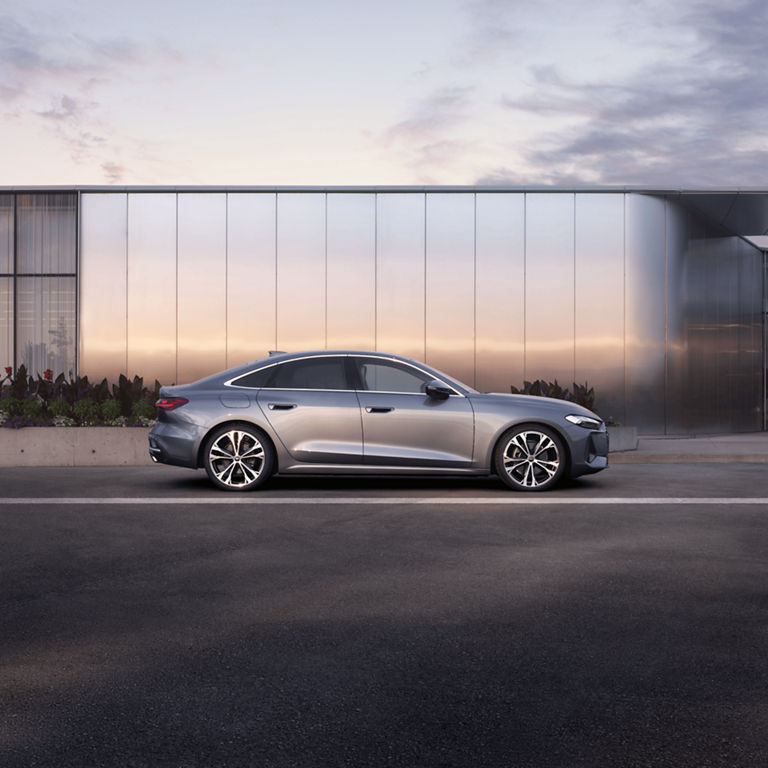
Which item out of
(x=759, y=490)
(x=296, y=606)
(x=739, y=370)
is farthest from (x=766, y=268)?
(x=296, y=606)

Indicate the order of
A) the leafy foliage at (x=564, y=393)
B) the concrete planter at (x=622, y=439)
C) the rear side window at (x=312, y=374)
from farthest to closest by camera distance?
the leafy foliage at (x=564, y=393)
the concrete planter at (x=622, y=439)
the rear side window at (x=312, y=374)

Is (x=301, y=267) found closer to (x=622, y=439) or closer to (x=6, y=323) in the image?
(x=6, y=323)

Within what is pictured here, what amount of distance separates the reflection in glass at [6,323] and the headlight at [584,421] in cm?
1415

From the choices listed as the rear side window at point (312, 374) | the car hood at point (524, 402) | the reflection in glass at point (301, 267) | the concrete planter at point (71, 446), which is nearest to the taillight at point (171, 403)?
the rear side window at point (312, 374)

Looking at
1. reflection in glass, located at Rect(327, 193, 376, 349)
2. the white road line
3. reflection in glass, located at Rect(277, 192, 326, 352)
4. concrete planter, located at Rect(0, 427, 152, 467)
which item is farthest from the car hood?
reflection in glass, located at Rect(277, 192, 326, 352)

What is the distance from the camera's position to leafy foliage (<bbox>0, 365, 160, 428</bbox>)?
595 inches

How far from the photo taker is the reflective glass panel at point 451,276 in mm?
19828

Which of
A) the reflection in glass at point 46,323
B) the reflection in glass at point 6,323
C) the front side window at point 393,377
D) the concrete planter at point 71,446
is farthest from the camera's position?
the reflection in glass at point 6,323

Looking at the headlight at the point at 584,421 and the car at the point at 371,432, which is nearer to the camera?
the car at the point at 371,432

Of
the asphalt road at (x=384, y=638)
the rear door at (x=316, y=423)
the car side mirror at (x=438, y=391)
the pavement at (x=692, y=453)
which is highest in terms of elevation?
the car side mirror at (x=438, y=391)

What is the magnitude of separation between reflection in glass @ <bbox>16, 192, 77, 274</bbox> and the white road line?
11.1 m

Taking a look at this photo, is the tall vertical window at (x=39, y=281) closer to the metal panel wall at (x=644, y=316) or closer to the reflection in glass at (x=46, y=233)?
the reflection in glass at (x=46, y=233)

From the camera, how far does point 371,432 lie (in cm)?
1061

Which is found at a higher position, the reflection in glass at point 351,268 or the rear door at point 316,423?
the reflection in glass at point 351,268
